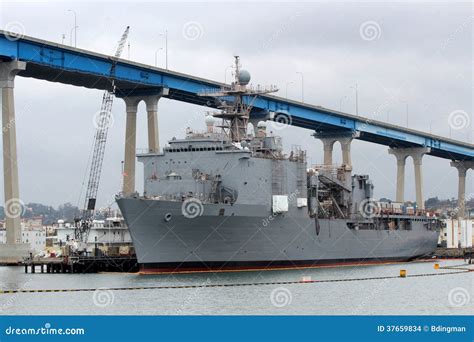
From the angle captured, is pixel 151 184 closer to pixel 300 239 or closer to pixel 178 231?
pixel 178 231

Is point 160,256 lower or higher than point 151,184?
lower

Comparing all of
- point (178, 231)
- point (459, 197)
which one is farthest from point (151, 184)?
point (459, 197)

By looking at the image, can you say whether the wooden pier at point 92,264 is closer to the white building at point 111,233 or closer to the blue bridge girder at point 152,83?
the white building at point 111,233

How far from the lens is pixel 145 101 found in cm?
7919

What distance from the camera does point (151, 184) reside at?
57.7 m

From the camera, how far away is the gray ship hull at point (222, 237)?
5234 centimetres

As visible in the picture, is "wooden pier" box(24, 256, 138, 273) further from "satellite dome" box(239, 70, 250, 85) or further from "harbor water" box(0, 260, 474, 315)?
"satellite dome" box(239, 70, 250, 85)

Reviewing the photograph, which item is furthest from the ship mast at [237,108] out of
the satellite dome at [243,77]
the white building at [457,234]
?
the white building at [457,234]

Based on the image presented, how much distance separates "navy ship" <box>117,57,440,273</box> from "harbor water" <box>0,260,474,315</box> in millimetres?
1540

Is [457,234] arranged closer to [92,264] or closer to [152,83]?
[152,83]

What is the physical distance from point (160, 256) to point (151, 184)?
244 inches

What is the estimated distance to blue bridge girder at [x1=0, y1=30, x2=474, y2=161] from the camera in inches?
2576

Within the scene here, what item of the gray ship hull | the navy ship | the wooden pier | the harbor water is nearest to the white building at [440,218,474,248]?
the navy ship

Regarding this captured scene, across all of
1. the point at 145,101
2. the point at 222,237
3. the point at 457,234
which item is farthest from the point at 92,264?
the point at 457,234
